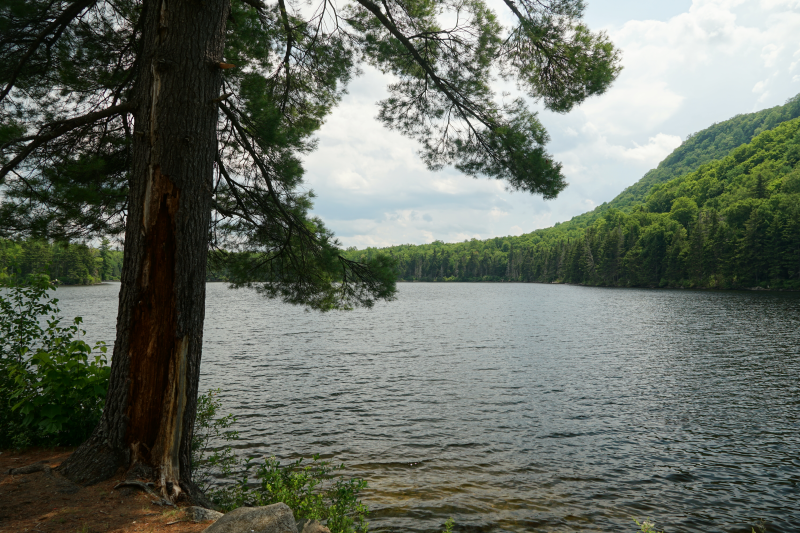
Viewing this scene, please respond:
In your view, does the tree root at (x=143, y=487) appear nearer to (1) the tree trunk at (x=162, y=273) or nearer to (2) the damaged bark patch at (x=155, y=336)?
(1) the tree trunk at (x=162, y=273)

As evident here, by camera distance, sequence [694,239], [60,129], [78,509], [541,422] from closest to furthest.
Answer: [78,509]
[60,129]
[541,422]
[694,239]

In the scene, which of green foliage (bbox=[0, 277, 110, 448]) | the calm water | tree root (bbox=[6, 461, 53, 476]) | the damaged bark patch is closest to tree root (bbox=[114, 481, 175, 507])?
the damaged bark patch

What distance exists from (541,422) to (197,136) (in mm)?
10445

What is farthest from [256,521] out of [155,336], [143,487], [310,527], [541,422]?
[541,422]

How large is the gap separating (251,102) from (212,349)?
56.8 ft

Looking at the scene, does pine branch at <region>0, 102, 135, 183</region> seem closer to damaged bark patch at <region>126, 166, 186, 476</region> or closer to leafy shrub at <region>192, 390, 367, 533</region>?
damaged bark patch at <region>126, 166, 186, 476</region>

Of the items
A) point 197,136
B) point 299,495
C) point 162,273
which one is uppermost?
point 197,136

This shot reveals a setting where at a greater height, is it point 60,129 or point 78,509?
point 60,129

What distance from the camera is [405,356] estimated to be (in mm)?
19578

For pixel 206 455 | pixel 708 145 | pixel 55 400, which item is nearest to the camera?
pixel 55 400

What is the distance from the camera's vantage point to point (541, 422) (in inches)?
428

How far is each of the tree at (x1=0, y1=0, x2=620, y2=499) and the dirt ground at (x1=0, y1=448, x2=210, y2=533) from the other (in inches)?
7.4

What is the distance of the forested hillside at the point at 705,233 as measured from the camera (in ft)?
182

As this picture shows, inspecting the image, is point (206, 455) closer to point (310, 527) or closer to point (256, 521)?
point (310, 527)
